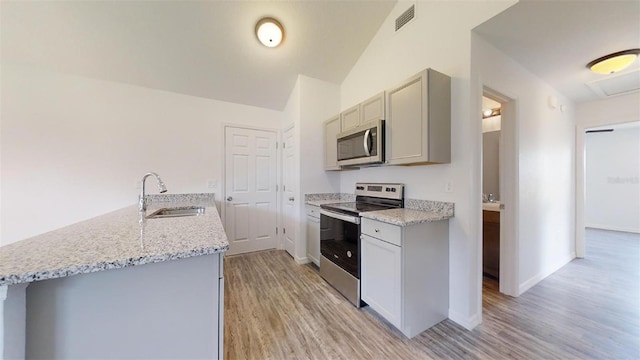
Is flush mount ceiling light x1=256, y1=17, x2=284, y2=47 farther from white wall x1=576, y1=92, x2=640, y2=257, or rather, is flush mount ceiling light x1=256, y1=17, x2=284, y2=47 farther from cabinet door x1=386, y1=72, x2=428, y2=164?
white wall x1=576, y1=92, x2=640, y2=257

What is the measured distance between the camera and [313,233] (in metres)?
3.03

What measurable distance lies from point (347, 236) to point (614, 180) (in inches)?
285

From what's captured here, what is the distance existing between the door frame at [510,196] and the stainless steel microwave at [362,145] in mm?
1212

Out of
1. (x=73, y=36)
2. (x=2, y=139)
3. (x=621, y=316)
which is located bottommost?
(x=621, y=316)

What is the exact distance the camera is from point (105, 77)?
111 inches

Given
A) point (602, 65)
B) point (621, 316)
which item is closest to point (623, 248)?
point (621, 316)

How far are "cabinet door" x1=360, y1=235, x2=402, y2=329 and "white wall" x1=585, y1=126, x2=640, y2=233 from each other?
23.3 feet

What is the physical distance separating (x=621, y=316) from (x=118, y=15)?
5.50 meters

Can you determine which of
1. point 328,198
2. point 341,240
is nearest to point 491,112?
point 328,198

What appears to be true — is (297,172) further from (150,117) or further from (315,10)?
(150,117)

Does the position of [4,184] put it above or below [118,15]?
below

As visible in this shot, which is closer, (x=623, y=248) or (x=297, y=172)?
(x=297, y=172)

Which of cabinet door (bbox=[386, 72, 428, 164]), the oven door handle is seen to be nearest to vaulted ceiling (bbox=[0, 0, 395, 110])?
cabinet door (bbox=[386, 72, 428, 164])

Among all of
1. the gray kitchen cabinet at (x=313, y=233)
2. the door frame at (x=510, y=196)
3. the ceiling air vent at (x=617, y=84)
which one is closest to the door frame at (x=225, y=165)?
the gray kitchen cabinet at (x=313, y=233)
